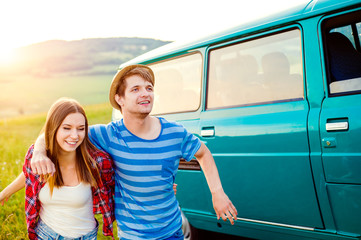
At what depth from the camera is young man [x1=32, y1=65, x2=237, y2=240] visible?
91.5 inches

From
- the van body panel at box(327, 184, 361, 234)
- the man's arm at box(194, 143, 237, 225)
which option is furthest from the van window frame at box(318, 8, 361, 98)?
the man's arm at box(194, 143, 237, 225)

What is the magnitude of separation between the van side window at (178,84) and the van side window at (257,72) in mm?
195

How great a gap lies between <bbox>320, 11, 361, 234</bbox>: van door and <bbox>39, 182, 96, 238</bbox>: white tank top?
5.46ft

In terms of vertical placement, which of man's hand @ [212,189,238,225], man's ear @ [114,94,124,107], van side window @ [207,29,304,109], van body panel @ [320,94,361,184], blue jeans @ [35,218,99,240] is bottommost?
blue jeans @ [35,218,99,240]

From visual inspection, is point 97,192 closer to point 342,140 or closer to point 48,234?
point 48,234

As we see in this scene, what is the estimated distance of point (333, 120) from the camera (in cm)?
259

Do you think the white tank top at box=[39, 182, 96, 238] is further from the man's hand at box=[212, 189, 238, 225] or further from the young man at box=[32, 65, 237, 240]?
the man's hand at box=[212, 189, 238, 225]

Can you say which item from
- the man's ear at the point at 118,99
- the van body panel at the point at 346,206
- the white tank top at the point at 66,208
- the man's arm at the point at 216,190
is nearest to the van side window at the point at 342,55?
the van body panel at the point at 346,206

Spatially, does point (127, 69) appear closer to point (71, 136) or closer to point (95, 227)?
point (71, 136)

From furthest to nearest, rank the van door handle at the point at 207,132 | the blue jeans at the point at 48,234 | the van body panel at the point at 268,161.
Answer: the van door handle at the point at 207,132 < the van body panel at the point at 268,161 < the blue jeans at the point at 48,234

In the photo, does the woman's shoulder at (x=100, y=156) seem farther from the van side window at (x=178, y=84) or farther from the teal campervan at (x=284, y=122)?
the van side window at (x=178, y=84)

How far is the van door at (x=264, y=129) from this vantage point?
9.14 ft

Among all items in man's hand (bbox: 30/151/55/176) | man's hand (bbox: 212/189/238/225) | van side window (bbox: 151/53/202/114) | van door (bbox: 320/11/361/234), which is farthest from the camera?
van side window (bbox: 151/53/202/114)

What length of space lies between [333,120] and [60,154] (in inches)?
73.6
